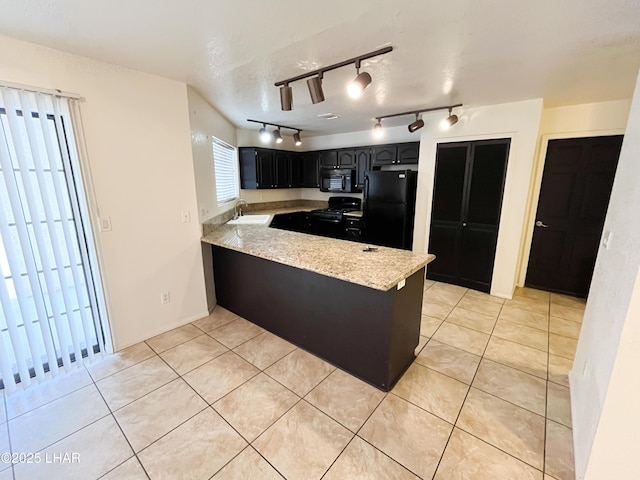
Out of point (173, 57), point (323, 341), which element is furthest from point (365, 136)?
point (323, 341)

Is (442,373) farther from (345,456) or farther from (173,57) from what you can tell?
(173,57)

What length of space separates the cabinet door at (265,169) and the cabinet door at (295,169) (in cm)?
52

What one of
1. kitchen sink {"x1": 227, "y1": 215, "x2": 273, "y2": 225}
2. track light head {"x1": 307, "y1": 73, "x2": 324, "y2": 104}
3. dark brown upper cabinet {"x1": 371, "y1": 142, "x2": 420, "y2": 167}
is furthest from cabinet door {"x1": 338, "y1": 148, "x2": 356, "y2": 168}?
track light head {"x1": 307, "y1": 73, "x2": 324, "y2": 104}

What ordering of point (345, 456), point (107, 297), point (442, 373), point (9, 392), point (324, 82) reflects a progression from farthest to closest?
1. point (324, 82)
2. point (107, 297)
3. point (442, 373)
4. point (9, 392)
5. point (345, 456)

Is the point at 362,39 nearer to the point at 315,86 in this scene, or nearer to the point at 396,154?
the point at 315,86

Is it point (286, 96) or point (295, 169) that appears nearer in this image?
point (286, 96)

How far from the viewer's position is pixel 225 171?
13.8 ft

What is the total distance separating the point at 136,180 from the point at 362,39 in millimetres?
2082

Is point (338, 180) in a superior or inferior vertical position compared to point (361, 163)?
inferior

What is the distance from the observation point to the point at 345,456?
4.91 feet

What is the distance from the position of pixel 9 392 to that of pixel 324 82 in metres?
3.35

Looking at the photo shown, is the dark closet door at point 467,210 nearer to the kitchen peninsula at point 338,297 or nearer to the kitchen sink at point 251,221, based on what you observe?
the kitchen peninsula at point 338,297

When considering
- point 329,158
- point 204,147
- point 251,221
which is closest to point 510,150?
point 329,158

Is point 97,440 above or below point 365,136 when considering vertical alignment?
below
